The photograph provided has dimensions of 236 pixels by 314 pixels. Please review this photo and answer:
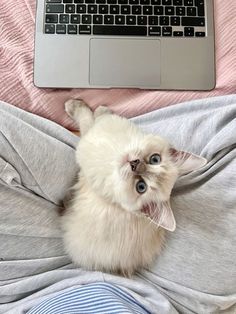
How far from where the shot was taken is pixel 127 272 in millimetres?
952

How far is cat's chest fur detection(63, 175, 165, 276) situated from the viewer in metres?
0.88

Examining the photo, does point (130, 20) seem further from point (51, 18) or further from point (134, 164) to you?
point (134, 164)

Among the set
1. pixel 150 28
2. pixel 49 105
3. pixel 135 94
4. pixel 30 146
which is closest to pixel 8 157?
pixel 30 146

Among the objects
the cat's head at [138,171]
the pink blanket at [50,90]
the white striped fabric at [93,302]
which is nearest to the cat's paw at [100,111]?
the pink blanket at [50,90]

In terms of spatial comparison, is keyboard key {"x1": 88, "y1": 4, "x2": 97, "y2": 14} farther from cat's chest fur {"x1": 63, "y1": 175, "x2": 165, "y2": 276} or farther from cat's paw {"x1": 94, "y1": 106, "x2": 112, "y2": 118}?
cat's chest fur {"x1": 63, "y1": 175, "x2": 165, "y2": 276}

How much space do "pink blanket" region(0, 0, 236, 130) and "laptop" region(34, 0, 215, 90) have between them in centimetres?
2

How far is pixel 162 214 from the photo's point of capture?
0.80m

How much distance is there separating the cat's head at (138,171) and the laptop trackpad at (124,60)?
0.18 meters

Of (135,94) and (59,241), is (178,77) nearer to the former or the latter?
(135,94)

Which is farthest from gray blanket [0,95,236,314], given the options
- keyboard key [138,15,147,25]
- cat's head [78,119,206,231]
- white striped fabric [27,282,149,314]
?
keyboard key [138,15,147,25]

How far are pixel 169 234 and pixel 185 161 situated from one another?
19 centimetres

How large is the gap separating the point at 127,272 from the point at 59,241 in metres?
0.17

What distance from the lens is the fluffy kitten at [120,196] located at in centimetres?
81

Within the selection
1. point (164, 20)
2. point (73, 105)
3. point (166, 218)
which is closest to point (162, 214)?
point (166, 218)
